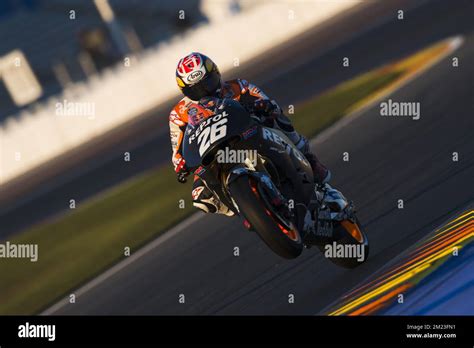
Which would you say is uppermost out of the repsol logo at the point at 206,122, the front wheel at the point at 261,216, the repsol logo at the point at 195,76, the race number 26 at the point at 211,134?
the repsol logo at the point at 195,76

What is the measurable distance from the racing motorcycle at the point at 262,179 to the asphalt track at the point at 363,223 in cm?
67

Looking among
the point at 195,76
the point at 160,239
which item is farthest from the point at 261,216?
the point at 160,239

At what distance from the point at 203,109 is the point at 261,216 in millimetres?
1101

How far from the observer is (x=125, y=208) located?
13289mm

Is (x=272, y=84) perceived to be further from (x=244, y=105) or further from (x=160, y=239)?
(x=244, y=105)

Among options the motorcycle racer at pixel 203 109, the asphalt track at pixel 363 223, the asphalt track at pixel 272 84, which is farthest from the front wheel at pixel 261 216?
the asphalt track at pixel 272 84

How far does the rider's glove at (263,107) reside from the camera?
24.2 ft

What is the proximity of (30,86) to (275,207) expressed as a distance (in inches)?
915

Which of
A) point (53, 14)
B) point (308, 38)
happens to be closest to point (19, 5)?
point (53, 14)

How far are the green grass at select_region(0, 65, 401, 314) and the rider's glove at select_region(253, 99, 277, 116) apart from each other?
3.81m

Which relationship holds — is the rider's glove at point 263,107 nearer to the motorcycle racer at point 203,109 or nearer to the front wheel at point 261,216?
the motorcycle racer at point 203,109

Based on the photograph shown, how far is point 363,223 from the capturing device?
9133mm

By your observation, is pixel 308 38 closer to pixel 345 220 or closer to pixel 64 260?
pixel 64 260

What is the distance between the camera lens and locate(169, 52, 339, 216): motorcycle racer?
23.6 feet
